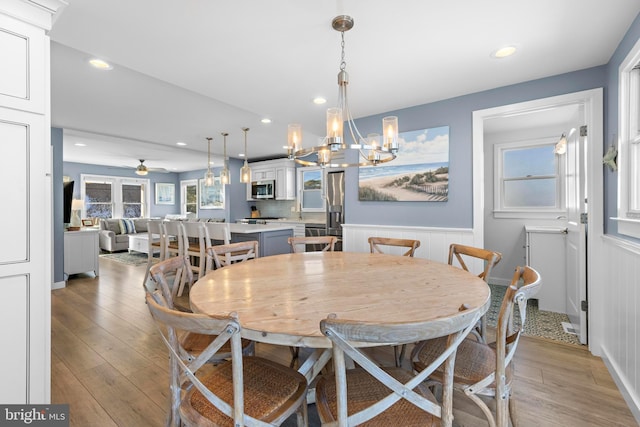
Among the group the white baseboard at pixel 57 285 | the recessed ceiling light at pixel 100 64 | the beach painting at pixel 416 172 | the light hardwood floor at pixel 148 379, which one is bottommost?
the light hardwood floor at pixel 148 379

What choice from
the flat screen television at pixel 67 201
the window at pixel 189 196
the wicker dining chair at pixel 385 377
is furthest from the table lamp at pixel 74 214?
the wicker dining chair at pixel 385 377

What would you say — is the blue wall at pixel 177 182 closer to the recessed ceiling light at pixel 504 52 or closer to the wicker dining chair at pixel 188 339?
the wicker dining chair at pixel 188 339

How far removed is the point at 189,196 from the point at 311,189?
5433mm

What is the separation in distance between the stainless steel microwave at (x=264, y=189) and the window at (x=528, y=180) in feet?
15.4

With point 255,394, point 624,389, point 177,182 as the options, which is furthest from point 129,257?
point 624,389

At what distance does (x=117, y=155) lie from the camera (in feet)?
23.1

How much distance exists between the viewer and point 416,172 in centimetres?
332

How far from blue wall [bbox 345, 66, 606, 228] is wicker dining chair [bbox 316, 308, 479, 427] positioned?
237cm

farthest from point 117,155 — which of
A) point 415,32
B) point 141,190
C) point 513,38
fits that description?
point 513,38

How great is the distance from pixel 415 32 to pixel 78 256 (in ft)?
18.8

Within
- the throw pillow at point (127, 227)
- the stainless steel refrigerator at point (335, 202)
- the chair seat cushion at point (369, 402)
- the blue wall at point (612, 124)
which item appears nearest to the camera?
the chair seat cushion at point (369, 402)

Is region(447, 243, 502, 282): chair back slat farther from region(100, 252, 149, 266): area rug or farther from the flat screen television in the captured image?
region(100, 252, 149, 266): area rug

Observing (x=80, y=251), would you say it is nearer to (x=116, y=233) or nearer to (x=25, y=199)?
(x=116, y=233)

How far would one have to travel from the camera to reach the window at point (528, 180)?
4.01m
